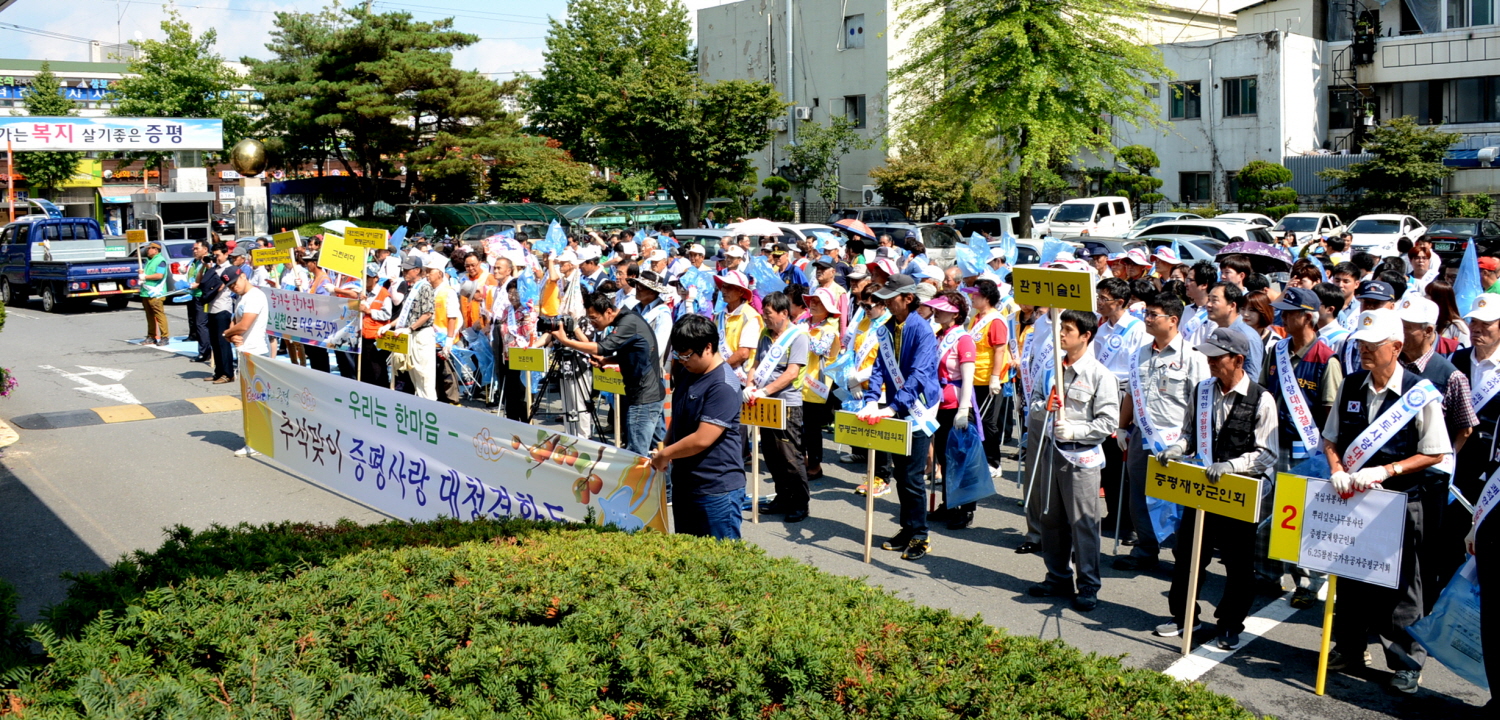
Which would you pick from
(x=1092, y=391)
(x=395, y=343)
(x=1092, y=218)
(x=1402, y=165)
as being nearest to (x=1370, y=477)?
(x=1092, y=391)

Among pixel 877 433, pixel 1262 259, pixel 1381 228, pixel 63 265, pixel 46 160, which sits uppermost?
pixel 46 160

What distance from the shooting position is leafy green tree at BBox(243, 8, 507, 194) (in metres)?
43.2

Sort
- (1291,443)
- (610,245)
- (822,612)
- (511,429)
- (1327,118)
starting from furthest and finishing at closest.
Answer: (1327,118) < (610,245) < (511,429) < (1291,443) < (822,612)

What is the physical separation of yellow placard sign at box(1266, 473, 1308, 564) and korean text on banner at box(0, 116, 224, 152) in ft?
118

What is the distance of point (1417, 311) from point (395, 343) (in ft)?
31.7

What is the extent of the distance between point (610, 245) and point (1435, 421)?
66.5 ft

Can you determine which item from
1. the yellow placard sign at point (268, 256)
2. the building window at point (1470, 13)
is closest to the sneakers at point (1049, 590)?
the yellow placard sign at point (268, 256)

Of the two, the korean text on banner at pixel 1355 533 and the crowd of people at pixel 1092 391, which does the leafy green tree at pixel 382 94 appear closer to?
the crowd of people at pixel 1092 391

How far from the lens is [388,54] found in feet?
143

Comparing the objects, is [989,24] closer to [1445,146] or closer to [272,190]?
[1445,146]

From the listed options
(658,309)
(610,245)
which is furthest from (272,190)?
(658,309)

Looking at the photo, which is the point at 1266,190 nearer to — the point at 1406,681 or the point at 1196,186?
the point at 1196,186

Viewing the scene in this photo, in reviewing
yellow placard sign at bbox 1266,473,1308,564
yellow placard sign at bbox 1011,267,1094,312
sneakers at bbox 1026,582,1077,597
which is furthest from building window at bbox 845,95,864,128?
yellow placard sign at bbox 1266,473,1308,564

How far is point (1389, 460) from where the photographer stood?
5750mm
